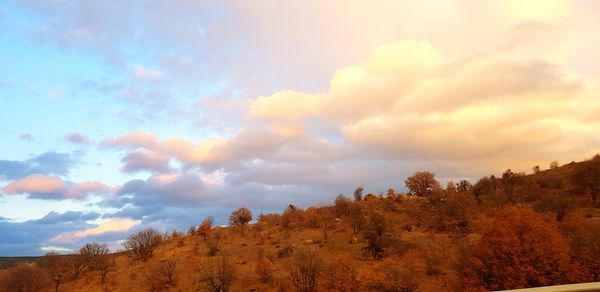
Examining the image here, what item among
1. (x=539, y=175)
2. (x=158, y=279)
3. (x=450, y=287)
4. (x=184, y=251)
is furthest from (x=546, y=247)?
(x=539, y=175)

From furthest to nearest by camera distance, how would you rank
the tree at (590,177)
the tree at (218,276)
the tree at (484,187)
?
the tree at (484,187) → the tree at (590,177) → the tree at (218,276)

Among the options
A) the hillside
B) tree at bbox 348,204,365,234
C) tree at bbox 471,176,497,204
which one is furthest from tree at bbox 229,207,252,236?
tree at bbox 471,176,497,204

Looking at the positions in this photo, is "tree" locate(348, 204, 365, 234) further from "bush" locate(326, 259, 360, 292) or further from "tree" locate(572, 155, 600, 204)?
"tree" locate(572, 155, 600, 204)

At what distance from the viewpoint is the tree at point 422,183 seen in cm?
5066

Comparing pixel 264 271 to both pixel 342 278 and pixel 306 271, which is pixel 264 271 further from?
pixel 342 278

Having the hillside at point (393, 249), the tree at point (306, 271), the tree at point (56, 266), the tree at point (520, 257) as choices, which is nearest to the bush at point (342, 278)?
the hillside at point (393, 249)

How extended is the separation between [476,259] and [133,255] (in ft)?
93.0

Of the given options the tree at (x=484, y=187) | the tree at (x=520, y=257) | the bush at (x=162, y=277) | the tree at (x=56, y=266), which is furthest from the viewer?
the tree at (x=484, y=187)

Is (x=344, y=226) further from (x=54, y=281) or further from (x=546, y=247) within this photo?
(x=54, y=281)

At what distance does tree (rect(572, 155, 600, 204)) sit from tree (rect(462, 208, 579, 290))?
1664 cm

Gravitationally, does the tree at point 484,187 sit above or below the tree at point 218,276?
above

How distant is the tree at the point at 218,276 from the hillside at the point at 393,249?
9 centimetres

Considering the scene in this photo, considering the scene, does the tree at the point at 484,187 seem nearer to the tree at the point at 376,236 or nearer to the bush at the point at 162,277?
the tree at the point at 376,236

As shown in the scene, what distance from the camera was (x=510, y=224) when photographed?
70.6 feet
